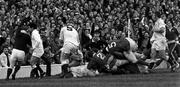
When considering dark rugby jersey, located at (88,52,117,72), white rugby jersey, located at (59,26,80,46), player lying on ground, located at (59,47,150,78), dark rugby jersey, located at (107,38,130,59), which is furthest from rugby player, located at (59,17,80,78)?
dark rugby jersey, located at (107,38,130,59)

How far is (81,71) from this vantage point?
1789cm

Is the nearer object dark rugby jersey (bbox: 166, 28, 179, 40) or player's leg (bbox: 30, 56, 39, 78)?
player's leg (bbox: 30, 56, 39, 78)

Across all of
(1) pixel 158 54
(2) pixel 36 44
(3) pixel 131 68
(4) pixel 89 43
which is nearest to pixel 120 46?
(3) pixel 131 68

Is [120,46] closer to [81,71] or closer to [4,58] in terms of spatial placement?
[81,71]

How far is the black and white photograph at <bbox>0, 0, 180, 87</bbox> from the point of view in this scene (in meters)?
16.9

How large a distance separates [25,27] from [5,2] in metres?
8.64

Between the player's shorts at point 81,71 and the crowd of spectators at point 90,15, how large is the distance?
362 centimetres

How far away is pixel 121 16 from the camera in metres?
27.3

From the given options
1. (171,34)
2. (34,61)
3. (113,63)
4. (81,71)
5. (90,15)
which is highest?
(90,15)

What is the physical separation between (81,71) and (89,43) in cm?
411

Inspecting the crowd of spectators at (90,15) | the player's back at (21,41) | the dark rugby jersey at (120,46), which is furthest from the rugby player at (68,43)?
the crowd of spectators at (90,15)

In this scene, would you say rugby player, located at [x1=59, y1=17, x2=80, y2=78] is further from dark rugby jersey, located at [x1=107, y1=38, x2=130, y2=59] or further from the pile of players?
dark rugby jersey, located at [x1=107, y1=38, x2=130, y2=59]

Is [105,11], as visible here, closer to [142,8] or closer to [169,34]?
[142,8]

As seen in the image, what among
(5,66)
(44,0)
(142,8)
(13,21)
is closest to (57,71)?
(5,66)
